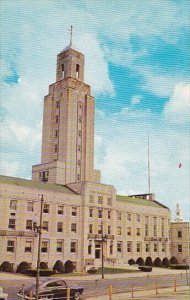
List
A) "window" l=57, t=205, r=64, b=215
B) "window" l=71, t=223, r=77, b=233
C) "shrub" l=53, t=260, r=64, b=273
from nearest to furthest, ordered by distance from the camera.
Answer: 1. "shrub" l=53, t=260, r=64, b=273
2. "window" l=57, t=205, r=64, b=215
3. "window" l=71, t=223, r=77, b=233

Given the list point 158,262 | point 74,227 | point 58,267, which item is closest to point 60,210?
point 74,227

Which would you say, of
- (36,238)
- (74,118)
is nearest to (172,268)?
(36,238)

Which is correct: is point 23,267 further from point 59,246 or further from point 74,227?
point 74,227

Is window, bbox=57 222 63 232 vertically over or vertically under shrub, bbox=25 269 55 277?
over

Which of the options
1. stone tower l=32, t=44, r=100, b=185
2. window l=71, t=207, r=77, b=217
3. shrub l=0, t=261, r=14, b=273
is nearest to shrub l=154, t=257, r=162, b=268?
stone tower l=32, t=44, r=100, b=185

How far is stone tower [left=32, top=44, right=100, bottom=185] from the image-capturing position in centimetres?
7094

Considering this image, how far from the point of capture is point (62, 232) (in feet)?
183

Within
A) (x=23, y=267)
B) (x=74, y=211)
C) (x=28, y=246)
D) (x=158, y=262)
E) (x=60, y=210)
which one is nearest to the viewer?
(x=23, y=267)

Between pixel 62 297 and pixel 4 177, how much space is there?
32750mm

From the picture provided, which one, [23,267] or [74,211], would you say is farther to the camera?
[74,211]

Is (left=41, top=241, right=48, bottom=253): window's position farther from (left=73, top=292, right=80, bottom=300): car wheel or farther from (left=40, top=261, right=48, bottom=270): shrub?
(left=73, top=292, right=80, bottom=300): car wheel

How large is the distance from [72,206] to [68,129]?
60.4 ft

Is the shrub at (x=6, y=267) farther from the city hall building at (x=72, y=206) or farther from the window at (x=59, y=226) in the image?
the window at (x=59, y=226)

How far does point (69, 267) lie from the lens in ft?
174
